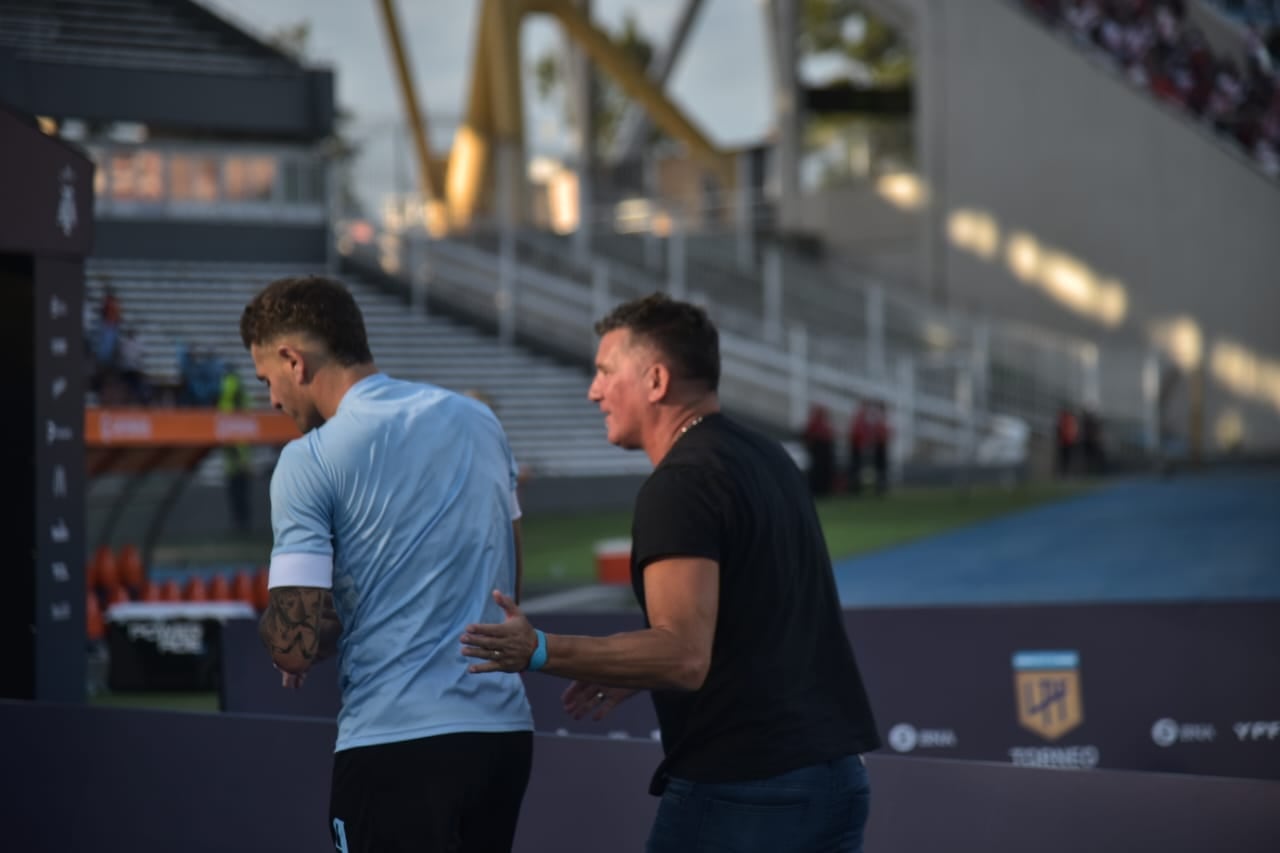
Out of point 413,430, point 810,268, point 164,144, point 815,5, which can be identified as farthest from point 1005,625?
point 815,5

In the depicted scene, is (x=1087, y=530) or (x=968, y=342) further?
(x=968, y=342)

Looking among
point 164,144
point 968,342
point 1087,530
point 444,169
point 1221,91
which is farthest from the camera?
point 444,169

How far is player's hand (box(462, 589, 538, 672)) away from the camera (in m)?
2.94

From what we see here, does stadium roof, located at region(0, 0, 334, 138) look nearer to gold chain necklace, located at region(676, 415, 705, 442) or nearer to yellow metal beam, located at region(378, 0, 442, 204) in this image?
yellow metal beam, located at region(378, 0, 442, 204)

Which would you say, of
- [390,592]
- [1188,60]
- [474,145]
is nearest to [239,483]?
[474,145]

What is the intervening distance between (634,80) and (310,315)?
4160 centimetres

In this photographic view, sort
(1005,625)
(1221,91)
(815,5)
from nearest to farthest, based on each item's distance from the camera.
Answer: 1. (1005,625)
2. (1221,91)
3. (815,5)

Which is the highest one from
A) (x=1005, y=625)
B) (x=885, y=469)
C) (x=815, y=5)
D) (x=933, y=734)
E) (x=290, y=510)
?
(x=815, y=5)

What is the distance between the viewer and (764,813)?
10.0ft

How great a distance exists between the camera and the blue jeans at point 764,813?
10.0ft

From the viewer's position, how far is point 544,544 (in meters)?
21.3

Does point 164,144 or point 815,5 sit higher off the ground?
point 815,5

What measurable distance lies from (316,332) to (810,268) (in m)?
38.5

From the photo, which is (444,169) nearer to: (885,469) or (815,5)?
(815,5)
